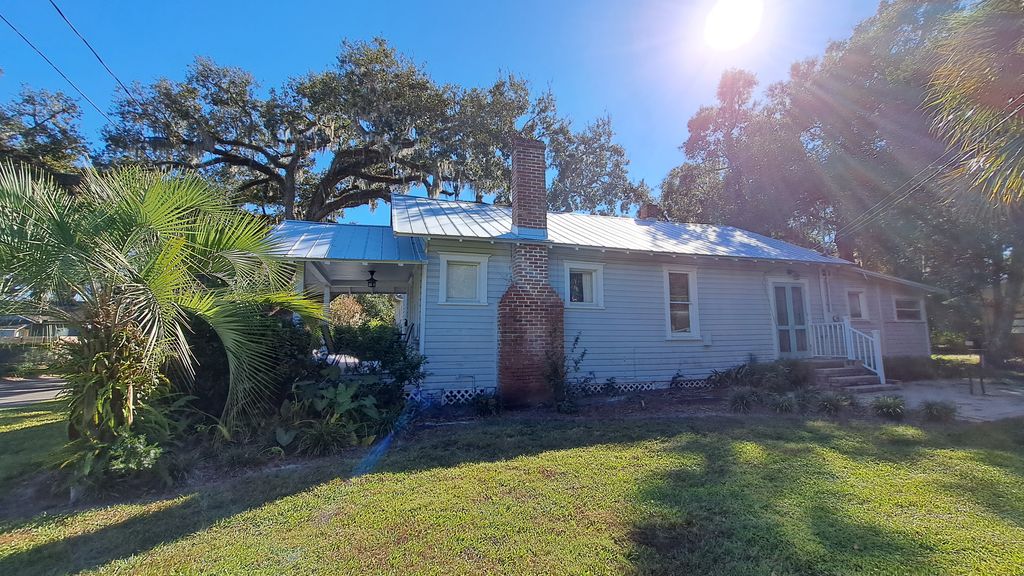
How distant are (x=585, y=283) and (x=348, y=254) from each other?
4.88 metres

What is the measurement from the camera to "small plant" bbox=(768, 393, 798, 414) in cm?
749

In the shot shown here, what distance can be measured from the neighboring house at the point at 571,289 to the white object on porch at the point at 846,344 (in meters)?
0.03

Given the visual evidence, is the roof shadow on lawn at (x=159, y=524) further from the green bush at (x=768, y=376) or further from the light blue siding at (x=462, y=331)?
the green bush at (x=768, y=376)

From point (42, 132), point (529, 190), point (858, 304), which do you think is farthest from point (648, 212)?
point (42, 132)

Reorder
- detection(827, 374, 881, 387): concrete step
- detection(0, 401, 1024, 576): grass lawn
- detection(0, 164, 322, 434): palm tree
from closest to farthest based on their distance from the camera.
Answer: detection(0, 401, 1024, 576): grass lawn, detection(0, 164, 322, 434): palm tree, detection(827, 374, 881, 387): concrete step

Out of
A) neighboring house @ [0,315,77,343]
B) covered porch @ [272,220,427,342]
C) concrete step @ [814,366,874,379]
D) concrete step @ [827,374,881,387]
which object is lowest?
concrete step @ [827,374,881,387]

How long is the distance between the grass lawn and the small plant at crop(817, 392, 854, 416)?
1820 millimetres

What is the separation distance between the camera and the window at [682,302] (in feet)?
33.1

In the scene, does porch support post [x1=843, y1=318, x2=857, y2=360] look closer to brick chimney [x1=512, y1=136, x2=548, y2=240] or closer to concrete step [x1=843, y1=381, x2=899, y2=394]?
concrete step [x1=843, y1=381, x2=899, y2=394]

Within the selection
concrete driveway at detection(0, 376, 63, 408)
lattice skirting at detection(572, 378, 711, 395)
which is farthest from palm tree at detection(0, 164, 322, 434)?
concrete driveway at detection(0, 376, 63, 408)

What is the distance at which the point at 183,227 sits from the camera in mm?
4562

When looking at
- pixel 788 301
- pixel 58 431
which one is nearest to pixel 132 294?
pixel 58 431

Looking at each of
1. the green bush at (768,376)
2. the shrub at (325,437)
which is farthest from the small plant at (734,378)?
the shrub at (325,437)

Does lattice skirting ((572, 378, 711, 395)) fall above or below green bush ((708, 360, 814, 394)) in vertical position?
below
